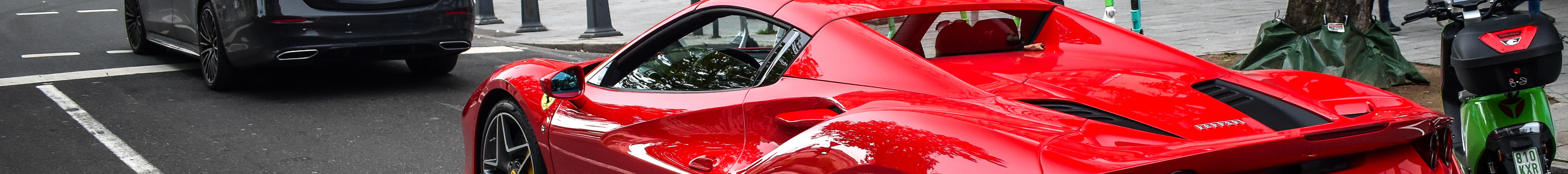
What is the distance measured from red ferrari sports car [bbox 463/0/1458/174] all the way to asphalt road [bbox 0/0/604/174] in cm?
143

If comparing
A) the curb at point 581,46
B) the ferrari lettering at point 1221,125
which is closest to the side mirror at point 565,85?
the ferrari lettering at point 1221,125

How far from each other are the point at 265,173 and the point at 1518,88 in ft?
13.7

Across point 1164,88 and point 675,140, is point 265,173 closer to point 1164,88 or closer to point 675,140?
point 675,140

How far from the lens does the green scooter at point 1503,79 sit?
338 cm

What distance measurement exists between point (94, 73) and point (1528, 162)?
8.16 m

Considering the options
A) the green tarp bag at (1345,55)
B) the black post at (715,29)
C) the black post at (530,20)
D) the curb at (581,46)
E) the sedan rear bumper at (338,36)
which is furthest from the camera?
the black post at (530,20)

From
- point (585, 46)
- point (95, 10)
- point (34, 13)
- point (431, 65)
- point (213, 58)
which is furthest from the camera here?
point (95, 10)

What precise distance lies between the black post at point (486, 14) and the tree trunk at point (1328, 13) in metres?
10.7

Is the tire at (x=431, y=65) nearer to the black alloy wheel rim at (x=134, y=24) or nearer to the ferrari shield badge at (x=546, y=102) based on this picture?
the black alloy wheel rim at (x=134, y=24)

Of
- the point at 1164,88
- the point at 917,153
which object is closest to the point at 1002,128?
the point at 917,153

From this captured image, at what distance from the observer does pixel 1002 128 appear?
2.16m

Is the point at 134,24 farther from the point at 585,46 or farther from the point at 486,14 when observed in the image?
the point at 486,14

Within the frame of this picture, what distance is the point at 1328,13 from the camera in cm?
718

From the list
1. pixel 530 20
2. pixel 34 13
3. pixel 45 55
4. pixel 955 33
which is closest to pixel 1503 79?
pixel 955 33
